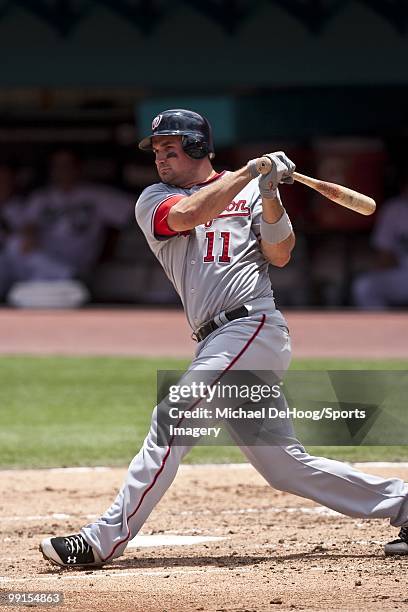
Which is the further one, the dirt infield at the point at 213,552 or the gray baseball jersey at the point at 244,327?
the gray baseball jersey at the point at 244,327

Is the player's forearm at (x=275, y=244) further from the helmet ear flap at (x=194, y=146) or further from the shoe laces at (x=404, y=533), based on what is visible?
the shoe laces at (x=404, y=533)

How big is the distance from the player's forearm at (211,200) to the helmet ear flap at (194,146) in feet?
0.95

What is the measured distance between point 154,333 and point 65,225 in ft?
10.1

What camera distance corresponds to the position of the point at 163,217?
451 centimetres

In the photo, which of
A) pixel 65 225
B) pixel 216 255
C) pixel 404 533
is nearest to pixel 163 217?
pixel 216 255

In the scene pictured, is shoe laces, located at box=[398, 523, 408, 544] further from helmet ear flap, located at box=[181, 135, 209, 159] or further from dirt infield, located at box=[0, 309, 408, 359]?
dirt infield, located at box=[0, 309, 408, 359]

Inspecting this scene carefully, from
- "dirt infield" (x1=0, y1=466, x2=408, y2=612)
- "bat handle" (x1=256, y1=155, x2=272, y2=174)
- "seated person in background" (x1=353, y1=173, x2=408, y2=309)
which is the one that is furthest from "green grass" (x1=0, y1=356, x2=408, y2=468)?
"seated person in background" (x1=353, y1=173, x2=408, y2=309)

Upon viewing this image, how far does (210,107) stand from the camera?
48.6ft

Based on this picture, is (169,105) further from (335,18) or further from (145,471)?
(145,471)

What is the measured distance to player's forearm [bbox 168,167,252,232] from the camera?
14.2 feet

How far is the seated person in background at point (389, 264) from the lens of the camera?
1495 cm

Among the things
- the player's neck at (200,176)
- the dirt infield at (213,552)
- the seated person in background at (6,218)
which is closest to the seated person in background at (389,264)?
the seated person in background at (6,218)

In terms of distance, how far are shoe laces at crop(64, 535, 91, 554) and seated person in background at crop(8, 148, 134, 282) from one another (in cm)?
1167

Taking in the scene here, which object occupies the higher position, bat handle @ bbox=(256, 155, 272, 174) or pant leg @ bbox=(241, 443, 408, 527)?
bat handle @ bbox=(256, 155, 272, 174)
